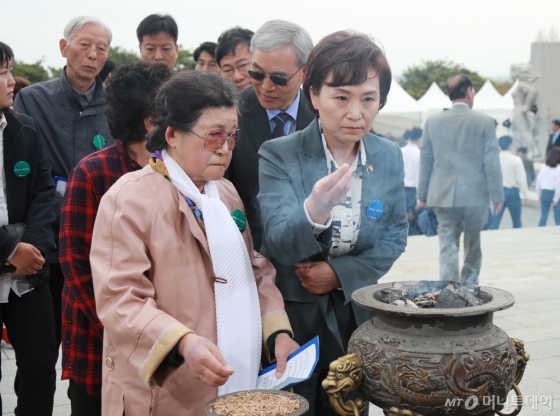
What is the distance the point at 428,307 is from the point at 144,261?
1028 mm

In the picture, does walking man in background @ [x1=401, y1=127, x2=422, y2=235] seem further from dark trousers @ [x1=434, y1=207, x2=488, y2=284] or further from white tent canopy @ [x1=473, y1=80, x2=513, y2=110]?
white tent canopy @ [x1=473, y1=80, x2=513, y2=110]

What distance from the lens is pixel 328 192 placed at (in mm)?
2271

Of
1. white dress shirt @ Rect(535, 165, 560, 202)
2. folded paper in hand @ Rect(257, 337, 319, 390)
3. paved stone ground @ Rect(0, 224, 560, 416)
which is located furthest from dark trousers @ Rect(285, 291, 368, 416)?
white dress shirt @ Rect(535, 165, 560, 202)

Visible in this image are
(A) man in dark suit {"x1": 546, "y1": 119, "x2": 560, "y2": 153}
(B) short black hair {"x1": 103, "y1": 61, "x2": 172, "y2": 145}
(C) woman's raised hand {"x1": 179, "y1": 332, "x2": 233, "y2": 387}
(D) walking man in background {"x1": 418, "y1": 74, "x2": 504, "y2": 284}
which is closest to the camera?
(C) woman's raised hand {"x1": 179, "y1": 332, "x2": 233, "y2": 387}

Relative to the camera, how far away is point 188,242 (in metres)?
2.31

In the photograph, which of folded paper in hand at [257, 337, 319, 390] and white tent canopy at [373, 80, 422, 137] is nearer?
folded paper in hand at [257, 337, 319, 390]

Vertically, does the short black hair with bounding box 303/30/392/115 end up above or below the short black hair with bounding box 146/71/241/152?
above

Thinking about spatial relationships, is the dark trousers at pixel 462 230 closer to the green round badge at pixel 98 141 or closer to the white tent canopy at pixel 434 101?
the green round badge at pixel 98 141

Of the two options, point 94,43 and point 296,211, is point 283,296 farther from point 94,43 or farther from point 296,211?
point 94,43

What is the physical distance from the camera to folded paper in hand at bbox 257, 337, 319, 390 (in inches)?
86.3

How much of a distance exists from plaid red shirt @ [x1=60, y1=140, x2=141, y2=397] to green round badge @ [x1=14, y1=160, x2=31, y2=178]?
81 cm

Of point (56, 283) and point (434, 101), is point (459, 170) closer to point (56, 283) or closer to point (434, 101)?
point (56, 283)

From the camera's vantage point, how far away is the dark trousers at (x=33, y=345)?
3.40m

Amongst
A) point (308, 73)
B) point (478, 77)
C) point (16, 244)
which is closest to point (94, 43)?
point (16, 244)
